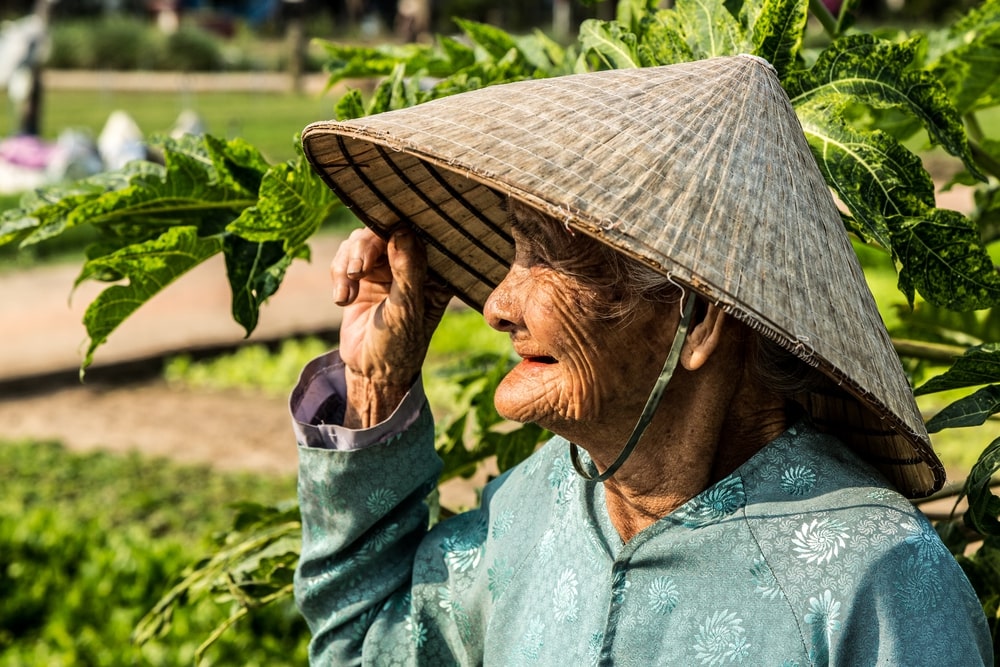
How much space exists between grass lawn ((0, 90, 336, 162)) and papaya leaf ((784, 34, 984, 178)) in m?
13.8

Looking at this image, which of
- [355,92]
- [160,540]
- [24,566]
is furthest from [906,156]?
[160,540]

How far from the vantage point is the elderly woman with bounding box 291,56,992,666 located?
121 centimetres

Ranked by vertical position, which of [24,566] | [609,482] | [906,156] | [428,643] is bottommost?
[24,566]

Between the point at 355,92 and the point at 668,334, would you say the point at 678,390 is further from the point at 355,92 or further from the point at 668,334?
the point at 355,92

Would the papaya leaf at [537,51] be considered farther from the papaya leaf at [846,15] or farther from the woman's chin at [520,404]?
the woman's chin at [520,404]

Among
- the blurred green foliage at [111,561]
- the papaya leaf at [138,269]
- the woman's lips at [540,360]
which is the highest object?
the woman's lips at [540,360]

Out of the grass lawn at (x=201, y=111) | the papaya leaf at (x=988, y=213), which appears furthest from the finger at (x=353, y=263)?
the grass lawn at (x=201, y=111)

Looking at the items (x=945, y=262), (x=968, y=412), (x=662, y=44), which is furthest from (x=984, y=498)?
(x=662, y=44)

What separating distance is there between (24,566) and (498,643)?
2.77 meters

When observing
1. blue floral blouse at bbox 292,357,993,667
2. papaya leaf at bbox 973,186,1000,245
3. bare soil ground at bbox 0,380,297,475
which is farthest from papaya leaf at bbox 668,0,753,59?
bare soil ground at bbox 0,380,297,475

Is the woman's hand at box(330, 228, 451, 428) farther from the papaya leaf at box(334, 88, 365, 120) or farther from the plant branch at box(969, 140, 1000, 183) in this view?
the plant branch at box(969, 140, 1000, 183)

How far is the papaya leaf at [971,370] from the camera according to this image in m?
1.47

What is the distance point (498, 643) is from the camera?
5.09ft

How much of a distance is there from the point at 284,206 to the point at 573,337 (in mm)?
500
